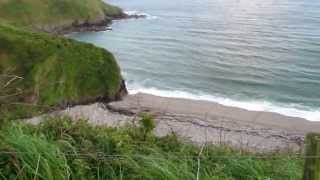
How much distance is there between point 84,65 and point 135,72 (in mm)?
9014

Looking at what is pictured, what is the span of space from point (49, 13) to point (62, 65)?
118ft

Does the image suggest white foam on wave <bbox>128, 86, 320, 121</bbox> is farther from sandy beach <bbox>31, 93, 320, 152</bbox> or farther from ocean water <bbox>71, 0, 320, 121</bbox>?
sandy beach <bbox>31, 93, 320, 152</bbox>

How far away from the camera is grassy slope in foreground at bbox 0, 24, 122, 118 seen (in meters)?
39.7

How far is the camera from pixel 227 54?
190ft

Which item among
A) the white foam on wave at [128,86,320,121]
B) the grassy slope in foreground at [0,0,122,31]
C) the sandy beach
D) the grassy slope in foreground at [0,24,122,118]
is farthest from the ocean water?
the grassy slope in foreground at [0,0,122,31]

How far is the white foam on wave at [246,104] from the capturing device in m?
37.9

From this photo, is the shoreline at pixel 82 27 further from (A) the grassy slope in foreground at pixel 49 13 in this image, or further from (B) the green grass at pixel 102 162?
(B) the green grass at pixel 102 162

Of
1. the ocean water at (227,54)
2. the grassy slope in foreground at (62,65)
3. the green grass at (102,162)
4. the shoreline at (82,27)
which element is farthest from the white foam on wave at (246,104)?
the green grass at (102,162)

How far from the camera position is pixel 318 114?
1485 inches

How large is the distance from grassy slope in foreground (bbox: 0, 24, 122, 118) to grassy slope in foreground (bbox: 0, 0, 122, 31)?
27562 millimetres

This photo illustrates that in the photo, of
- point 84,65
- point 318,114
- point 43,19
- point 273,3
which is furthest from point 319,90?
point 273,3

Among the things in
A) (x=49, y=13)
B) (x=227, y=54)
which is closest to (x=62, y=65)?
(x=227, y=54)

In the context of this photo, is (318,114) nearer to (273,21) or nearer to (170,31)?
(170,31)

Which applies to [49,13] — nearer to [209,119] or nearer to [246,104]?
[246,104]
